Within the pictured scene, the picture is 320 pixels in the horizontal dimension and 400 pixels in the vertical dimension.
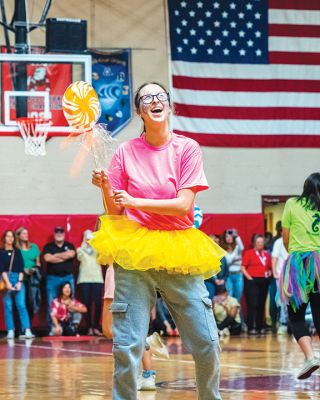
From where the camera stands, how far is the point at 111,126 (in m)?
20.8

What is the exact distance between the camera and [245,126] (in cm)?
2181

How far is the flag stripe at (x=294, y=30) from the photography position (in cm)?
2184

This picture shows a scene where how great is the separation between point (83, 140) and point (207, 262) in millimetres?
1019

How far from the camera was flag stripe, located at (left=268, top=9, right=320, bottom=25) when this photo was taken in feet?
71.7

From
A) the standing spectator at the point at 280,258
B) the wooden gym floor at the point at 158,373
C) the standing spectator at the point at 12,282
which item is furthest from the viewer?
the standing spectator at the point at 280,258

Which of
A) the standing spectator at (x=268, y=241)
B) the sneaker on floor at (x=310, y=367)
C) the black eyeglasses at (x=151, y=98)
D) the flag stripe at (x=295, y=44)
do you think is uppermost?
the flag stripe at (x=295, y=44)

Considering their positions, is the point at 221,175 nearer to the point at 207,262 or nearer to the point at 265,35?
the point at 265,35

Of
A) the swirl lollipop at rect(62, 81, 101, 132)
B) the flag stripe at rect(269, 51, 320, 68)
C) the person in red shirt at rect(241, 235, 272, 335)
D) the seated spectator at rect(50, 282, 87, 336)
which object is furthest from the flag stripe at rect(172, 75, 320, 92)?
the swirl lollipop at rect(62, 81, 101, 132)

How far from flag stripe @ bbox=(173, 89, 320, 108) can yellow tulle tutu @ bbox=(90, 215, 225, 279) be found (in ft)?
51.7

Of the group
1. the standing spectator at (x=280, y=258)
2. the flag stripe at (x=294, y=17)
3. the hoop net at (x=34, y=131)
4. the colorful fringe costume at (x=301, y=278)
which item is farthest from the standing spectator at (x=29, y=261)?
the colorful fringe costume at (x=301, y=278)

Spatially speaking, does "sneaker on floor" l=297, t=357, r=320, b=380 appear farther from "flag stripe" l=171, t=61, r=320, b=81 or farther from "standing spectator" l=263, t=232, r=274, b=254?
"flag stripe" l=171, t=61, r=320, b=81

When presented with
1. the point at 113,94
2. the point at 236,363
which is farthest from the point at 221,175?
the point at 236,363

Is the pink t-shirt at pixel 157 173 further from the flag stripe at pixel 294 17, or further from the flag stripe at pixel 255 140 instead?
the flag stripe at pixel 294 17

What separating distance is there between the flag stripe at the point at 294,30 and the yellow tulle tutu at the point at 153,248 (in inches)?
661
